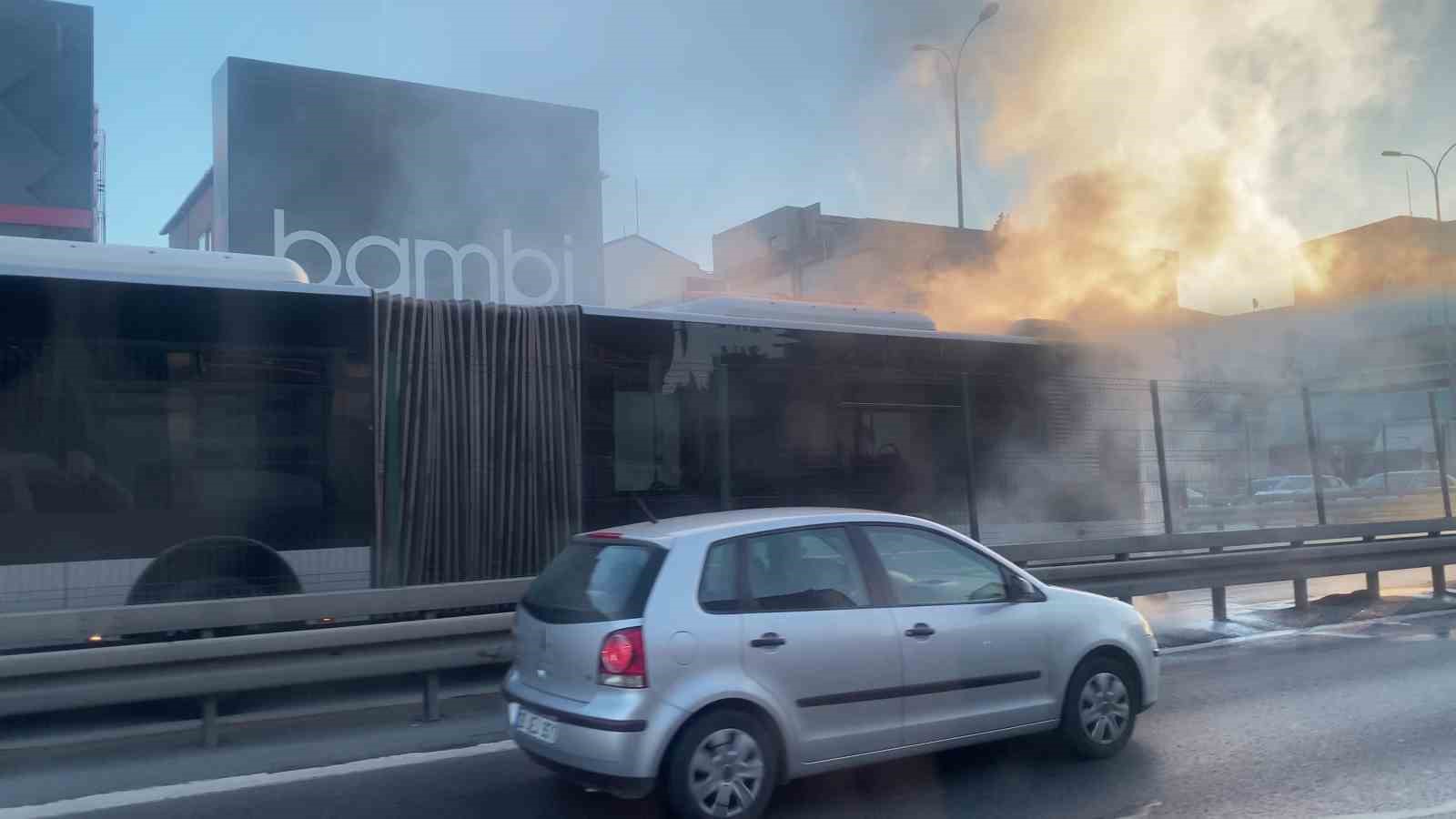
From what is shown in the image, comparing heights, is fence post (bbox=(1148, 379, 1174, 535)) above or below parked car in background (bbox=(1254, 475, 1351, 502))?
above

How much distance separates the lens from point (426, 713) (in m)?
7.38

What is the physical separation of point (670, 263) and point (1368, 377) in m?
29.0

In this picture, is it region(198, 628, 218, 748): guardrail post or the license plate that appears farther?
region(198, 628, 218, 748): guardrail post

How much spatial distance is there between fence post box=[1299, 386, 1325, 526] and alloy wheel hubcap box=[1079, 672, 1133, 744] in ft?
29.0

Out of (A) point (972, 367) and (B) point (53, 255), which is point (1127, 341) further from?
(B) point (53, 255)

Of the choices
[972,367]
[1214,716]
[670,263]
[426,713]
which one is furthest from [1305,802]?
[670,263]

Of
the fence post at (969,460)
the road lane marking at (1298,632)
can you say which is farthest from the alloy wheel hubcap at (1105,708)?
the fence post at (969,460)

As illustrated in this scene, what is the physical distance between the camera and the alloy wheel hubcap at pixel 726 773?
4.83m

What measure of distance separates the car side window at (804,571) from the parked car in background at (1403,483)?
12735 millimetres

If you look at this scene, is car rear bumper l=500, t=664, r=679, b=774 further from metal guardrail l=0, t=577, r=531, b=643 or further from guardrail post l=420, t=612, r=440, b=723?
metal guardrail l=0, t=577, r=531, b=643

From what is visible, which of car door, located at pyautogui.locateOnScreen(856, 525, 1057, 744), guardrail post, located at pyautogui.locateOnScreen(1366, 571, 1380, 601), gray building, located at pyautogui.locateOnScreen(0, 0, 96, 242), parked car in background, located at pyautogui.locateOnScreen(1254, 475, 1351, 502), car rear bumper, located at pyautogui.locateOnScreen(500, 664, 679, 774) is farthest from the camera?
gray building, located at pyautogui.locateOnScreen(0, 0, 96, 242)

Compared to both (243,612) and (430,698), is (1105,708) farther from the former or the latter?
(243,612)

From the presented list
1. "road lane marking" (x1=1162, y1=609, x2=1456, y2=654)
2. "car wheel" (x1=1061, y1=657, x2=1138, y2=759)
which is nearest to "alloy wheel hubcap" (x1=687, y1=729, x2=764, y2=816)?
"car wheel" (x1=1061, y1=657, x2=1138, y2=759)

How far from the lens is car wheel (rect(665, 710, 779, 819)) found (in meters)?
4.80
